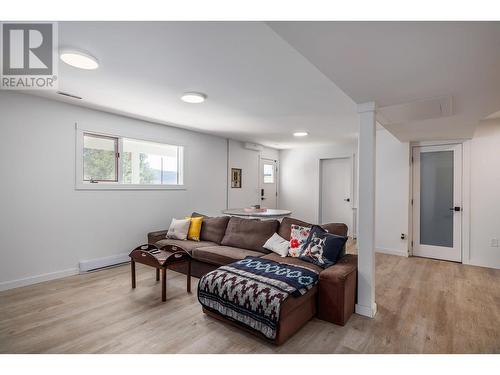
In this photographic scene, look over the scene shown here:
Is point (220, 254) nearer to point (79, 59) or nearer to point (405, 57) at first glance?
point (79, 59)

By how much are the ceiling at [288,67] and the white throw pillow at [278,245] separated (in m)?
1.70

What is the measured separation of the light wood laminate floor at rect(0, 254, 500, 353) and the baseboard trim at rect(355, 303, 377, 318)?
0.17ft

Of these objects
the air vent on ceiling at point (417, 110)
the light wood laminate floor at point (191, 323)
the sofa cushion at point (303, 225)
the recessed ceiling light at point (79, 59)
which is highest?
the recessed ceiling light at point (79, 59)

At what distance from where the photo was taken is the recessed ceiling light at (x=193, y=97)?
2.95 meters

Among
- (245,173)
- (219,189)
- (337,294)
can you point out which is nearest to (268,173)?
(245,173)

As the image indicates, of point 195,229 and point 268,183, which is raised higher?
point 268,183

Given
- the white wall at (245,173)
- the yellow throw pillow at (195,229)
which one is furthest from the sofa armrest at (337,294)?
the white wall at (245,173)

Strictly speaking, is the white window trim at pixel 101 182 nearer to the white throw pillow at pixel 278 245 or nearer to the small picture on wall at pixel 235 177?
the small picture on wall at pixel 235 177

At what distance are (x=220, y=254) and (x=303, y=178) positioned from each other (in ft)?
14.3

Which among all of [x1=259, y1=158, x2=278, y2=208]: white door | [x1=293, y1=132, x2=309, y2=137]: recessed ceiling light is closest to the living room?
[x1=293, y1=132, x2=309, y2=137]: recessed ceiling light

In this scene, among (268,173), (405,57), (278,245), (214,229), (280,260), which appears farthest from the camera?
(268,173)

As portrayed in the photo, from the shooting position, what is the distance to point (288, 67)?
89.8 inches

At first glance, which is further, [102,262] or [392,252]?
[392,252]
